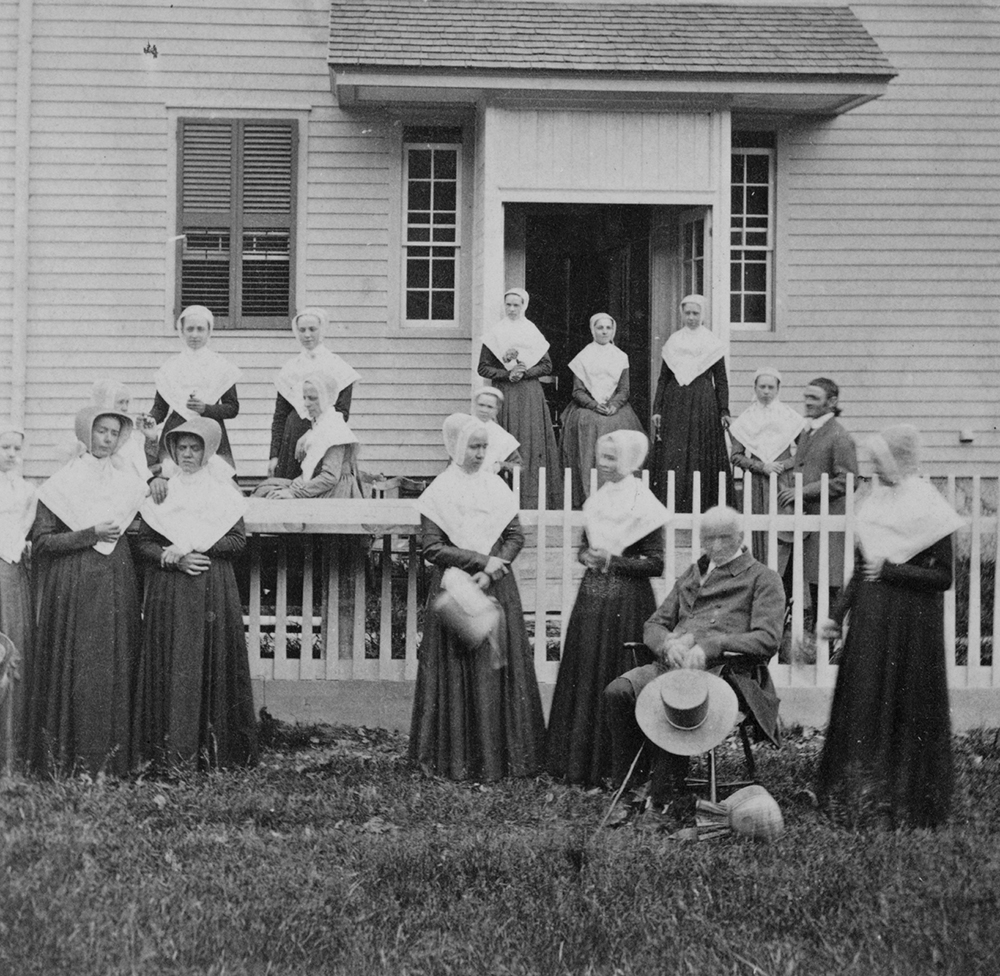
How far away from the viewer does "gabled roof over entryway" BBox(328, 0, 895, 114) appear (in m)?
11.5

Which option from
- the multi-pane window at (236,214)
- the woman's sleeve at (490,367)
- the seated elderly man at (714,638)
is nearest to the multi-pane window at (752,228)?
the woman's sleeve at (490,367)

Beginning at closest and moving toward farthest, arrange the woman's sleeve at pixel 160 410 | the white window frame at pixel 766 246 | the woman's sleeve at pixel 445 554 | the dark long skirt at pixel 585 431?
the woman's sleeve at pixel 445 554, the woman's sleeve at pixel 160 410, the dark long skirt at pixel 585 431, the white window frame at pixel 766 246

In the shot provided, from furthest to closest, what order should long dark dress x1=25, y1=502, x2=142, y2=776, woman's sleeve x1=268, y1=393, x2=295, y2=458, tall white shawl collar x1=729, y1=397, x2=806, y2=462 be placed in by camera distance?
1. tall white shawl collar x1=729, y1=397, x2=806, y2=462
2. woman's sleeve x1=268, y1=393, x2=295, y2=458
3. long dark dress x1=25, y1=502, x2=142, y2=776

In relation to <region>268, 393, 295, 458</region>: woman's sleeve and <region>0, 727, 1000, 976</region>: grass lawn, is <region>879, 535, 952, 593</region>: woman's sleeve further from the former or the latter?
<region>268, 393, 295, 458</region>: woman's sleeve

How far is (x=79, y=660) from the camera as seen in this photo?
7.02m

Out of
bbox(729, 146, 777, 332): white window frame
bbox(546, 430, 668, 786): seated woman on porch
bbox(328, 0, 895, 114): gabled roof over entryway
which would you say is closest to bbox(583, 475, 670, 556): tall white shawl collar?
bbox(546, 430, 668, 786): seated woman on porch

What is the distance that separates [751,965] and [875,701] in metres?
2.10

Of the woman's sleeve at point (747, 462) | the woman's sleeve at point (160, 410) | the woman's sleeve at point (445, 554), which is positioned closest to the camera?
the woman's sleeve at point (445, 554)

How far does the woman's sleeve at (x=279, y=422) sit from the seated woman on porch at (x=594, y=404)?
231 centimetres

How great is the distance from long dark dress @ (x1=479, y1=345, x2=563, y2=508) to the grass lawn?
13.3 feet

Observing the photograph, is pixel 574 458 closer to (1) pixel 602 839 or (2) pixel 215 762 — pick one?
(2) pixel 215 762

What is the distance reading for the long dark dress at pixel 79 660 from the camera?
7012 millimetres

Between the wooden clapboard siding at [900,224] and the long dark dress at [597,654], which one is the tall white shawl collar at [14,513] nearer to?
the long dark dress at [597,654]

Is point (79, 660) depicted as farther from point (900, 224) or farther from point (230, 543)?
point (900, 224)
